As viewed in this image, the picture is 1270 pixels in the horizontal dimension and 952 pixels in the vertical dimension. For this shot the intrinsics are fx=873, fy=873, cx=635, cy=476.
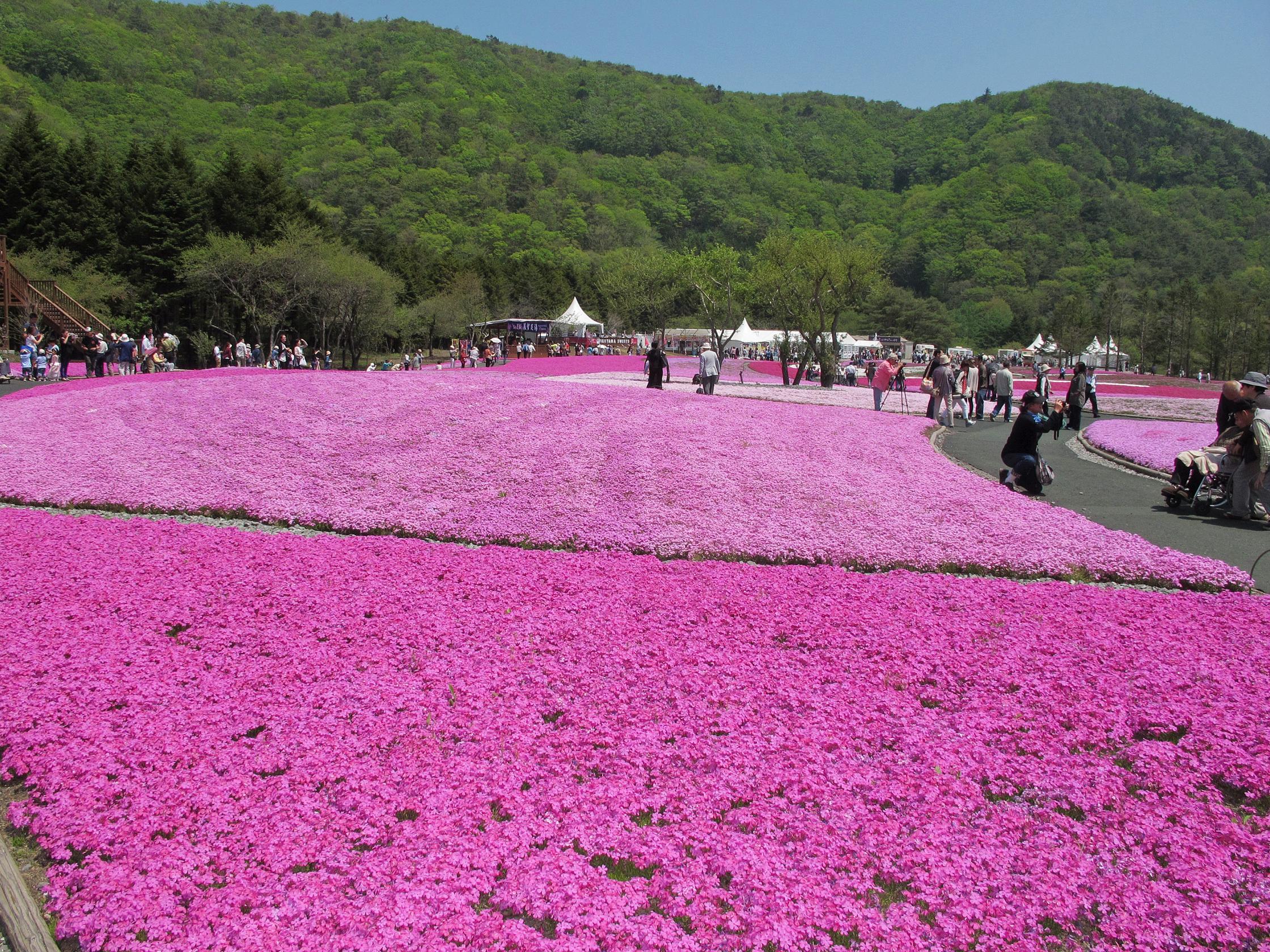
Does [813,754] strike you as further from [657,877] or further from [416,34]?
[416,34]

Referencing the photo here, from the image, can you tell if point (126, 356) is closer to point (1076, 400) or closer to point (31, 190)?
point (31, 190)

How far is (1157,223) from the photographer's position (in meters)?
146

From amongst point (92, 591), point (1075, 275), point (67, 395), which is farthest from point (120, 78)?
point (1075, 275)

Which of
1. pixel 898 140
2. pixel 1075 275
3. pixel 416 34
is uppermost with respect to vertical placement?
pixel 416 34

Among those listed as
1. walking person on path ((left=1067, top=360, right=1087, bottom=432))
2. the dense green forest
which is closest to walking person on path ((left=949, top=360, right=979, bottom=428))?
walking person on path ((left=1067, top=360, right=1087, bottom=432))

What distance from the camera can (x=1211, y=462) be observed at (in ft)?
40.8

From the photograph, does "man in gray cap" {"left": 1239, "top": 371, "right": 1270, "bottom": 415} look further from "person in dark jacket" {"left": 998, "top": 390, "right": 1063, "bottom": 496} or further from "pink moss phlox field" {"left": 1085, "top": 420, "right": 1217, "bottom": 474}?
"pink moss phlox field" {"left": 1085, "top": 420, "right": 1217, "bottom": 474}

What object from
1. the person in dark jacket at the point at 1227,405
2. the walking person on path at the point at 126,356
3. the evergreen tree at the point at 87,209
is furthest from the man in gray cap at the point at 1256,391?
the evergreen tree at the point at 87,209

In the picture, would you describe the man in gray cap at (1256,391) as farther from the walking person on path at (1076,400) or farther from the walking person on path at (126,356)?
the walking person on path at (126,356)

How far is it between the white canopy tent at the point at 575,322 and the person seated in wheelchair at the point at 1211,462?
58.9 m

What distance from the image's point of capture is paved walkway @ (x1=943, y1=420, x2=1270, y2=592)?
10297mm

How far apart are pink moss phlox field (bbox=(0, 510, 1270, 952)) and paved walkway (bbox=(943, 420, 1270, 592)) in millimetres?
2705

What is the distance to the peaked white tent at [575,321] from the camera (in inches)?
2763

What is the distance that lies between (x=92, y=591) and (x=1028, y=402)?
12104mm
